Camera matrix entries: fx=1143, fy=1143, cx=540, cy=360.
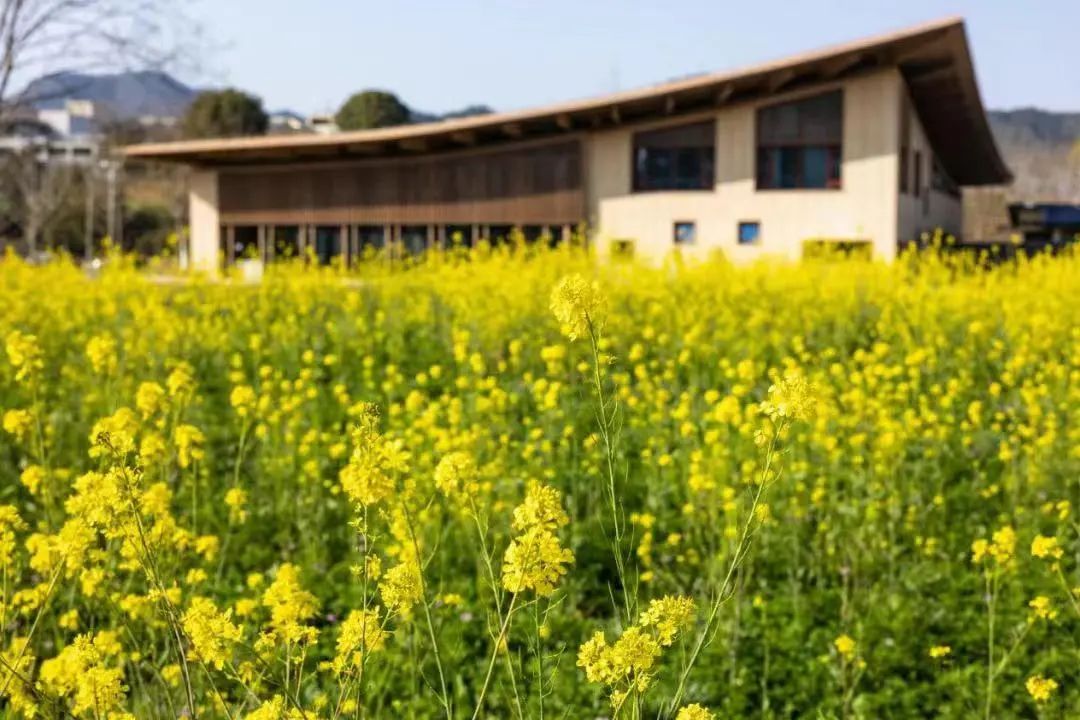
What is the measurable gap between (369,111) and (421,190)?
28520 millimetres

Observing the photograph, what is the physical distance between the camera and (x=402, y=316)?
1008 centimetres

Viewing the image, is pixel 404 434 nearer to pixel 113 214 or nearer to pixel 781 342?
pixel 781 342

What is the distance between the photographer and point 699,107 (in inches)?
802

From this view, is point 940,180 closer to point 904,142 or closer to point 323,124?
point 904,142

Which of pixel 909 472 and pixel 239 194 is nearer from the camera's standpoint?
pixel 909 472

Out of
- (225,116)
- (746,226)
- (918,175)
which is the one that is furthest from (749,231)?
(225,116)

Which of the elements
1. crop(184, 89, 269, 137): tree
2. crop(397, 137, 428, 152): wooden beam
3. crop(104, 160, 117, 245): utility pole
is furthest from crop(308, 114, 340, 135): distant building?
crop(397, 137, 428, 152): wooden beam

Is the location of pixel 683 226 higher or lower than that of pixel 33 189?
lower

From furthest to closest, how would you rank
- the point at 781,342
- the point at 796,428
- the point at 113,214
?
the point at 113,214
the point at 781,342
the point at 796,428

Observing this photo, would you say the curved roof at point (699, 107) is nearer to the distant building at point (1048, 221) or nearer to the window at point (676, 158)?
the window at point (676, 158)

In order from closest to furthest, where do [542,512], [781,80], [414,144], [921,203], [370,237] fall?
[542,512] → [781,80] → [414,144] → [921,203] → [370,237]

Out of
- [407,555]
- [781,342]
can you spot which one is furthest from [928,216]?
[407,555]

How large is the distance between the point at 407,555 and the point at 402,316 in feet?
22.1

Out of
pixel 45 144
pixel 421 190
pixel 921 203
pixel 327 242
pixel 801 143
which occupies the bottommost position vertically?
pixel 327 242
